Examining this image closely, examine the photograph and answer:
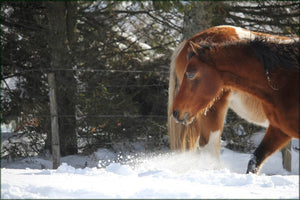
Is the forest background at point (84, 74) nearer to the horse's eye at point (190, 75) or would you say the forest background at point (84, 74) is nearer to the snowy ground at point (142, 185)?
the horse's eye at point (190, 75)

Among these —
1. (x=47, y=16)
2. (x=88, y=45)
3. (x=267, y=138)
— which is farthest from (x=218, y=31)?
(x=47, y=16)

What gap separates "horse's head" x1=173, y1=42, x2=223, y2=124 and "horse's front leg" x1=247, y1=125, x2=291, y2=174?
1.93ft

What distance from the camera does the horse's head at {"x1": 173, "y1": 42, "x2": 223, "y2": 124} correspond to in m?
2.90

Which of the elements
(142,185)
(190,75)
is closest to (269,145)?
(190,75)

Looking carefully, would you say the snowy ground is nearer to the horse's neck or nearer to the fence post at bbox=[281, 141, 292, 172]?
the horse's neck

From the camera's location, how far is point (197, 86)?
117 inches

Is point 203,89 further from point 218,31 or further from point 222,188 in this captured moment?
point 218,31

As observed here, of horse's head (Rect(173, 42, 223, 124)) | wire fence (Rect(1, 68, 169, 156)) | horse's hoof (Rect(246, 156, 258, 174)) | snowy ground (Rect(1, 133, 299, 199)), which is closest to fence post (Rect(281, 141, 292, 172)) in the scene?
wire fence (Rect(1, 68, 169, 156))

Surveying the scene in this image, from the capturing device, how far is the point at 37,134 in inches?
224

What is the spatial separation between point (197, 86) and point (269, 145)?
0.82 metres

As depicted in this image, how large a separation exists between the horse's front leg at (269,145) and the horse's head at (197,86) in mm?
588

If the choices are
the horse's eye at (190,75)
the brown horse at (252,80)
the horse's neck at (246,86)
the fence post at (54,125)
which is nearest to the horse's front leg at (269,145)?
the brown horse at (252,80)

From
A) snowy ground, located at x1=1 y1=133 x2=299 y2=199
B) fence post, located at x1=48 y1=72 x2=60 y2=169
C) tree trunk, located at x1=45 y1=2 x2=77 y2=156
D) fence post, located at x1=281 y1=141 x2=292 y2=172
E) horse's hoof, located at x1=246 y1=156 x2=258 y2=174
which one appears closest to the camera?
snowy ground, located at x1=1 y1=133 x2=299 y2=199

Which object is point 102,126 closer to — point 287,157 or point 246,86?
point 287,157
